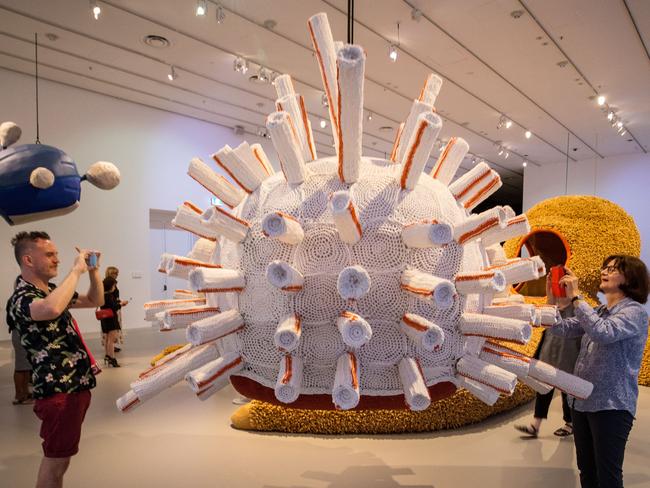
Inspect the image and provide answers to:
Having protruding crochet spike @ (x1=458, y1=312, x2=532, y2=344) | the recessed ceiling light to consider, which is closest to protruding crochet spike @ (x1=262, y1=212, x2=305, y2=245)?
protruding crochet spike @ (x1=458, y1=312, x2=532, y2=344)

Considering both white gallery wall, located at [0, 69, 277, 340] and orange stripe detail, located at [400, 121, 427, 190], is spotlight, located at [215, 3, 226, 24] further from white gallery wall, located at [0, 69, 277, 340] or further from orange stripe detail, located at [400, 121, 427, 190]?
orange stripe detail, located at [400, 121, 427, 190]

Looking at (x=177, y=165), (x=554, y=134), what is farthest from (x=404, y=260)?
(x=554, y=134)

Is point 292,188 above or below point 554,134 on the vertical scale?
below

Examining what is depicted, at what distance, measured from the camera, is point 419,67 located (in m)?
6.84

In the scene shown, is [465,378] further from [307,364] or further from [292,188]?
[292,188]

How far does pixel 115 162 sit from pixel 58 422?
22.2 ft

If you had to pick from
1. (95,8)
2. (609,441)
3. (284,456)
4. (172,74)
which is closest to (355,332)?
(609,441)

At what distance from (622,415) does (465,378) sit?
1252 millimetres

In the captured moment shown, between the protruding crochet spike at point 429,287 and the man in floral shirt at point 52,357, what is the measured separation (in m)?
1.68

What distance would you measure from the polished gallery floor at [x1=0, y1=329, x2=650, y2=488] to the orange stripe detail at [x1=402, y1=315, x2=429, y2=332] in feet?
7.05

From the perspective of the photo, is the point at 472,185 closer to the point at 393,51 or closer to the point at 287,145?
the point at 287,145

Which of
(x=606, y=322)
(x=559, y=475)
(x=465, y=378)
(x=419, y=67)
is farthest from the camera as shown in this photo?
(x=419, y=67)

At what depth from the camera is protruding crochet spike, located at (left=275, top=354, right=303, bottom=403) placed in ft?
3.51

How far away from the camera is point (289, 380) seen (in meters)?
1.08
